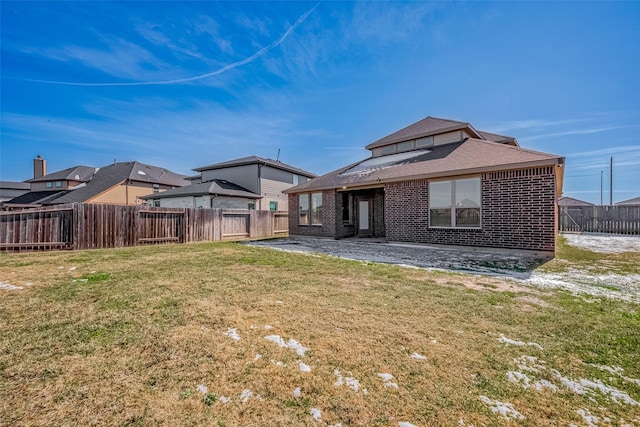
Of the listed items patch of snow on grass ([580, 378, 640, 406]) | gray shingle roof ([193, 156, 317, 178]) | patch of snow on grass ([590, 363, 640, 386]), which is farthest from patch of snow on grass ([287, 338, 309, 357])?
gray shingle roof ([193, 156, 317, 178])

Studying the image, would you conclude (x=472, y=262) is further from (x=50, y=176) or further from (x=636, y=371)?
(x=50, y=176)

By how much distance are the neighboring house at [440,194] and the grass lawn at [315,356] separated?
4.62 meters

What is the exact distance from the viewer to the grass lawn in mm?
1771

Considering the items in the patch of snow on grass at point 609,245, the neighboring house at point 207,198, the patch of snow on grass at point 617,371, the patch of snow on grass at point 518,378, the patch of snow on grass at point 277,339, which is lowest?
the patch of snow on grass at point 617,371

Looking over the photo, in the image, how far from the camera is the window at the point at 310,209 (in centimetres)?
1405

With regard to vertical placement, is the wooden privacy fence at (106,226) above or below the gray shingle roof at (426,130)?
below

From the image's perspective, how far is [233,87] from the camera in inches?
544

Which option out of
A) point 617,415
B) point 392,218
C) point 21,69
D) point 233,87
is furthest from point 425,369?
point 21,69

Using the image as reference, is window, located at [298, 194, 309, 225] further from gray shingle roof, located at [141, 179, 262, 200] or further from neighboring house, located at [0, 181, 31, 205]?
neighboring house, located at [0, 181, 31, 205]

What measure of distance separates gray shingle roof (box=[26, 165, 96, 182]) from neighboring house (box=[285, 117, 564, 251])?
1259 inches

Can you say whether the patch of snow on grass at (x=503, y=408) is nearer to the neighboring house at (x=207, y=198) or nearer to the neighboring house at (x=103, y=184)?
the neighboring house at (x=207, y=198)

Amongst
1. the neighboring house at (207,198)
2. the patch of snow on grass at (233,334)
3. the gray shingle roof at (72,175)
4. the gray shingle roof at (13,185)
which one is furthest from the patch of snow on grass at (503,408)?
the gray shingle roof at (13,185)

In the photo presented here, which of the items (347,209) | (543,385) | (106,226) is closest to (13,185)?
(106,226)

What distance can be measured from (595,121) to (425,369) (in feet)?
86.6
